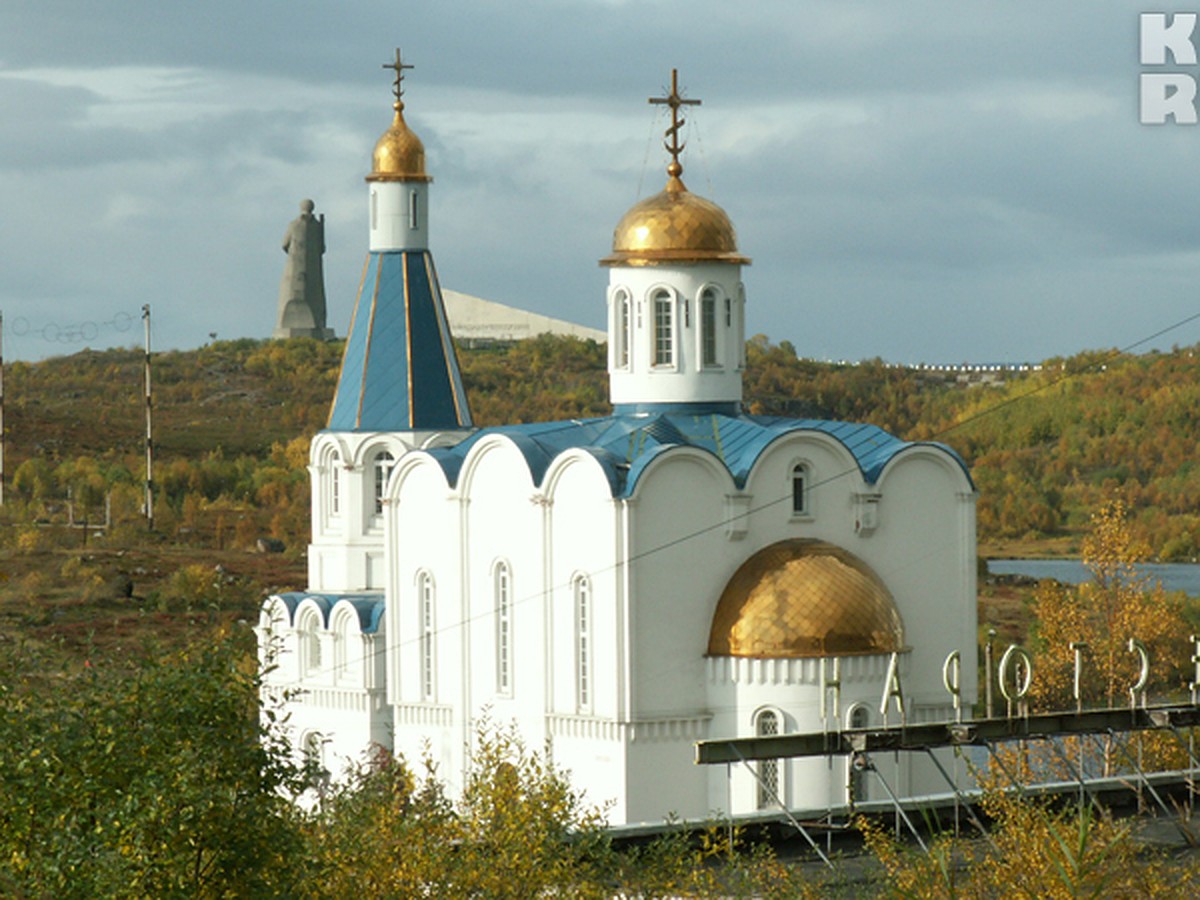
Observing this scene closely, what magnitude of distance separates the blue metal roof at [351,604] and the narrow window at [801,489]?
19.6 ft

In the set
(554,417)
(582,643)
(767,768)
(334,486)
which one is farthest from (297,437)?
(767,768)

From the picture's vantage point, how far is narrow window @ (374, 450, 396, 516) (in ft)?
102

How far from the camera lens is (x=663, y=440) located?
26578 millimetres

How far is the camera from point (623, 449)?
26.5 m

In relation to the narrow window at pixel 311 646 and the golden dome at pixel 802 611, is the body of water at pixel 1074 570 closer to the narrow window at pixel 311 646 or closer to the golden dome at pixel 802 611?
the narrow window at pixel 311 646

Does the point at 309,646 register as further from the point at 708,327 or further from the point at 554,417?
the point at 554,417

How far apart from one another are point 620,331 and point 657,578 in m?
3.86

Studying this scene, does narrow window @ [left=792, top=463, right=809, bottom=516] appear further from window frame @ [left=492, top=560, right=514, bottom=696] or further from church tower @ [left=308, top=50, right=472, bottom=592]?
church tower @ [left=308, top=50, right=472, bottom=592]

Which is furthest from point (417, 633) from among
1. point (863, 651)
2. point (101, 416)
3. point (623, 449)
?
point (101, 416)

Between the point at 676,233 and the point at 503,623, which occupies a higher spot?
the point at 676,233

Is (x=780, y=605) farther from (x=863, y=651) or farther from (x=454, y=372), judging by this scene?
(x=454, y=372)

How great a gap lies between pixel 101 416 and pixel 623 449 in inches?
1946

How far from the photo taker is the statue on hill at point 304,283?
3113 inches

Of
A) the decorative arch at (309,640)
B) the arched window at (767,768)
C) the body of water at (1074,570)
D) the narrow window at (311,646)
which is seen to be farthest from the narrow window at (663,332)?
the body of water at (1074,570)
